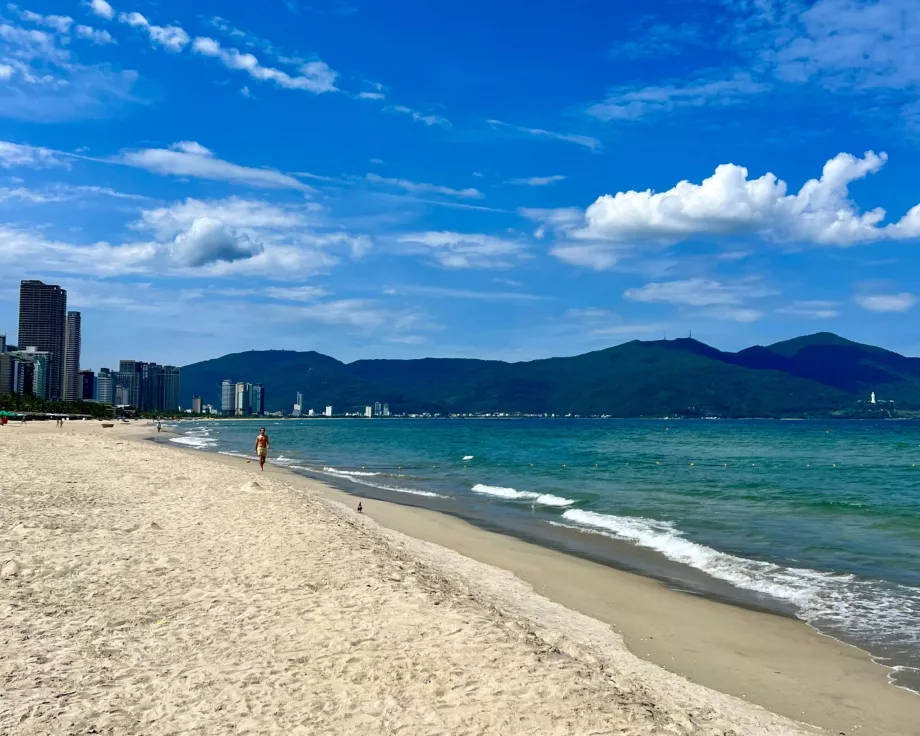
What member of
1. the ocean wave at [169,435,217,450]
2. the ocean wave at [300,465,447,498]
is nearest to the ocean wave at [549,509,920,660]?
the ocean wave at [300,465,447,498]

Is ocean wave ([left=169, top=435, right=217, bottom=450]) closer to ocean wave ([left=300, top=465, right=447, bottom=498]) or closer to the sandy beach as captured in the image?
ocean wave ([left=300, top=465, right=447, bottom=498])

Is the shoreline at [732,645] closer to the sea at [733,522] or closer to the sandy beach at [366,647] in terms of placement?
the sandy beach at [366,647]

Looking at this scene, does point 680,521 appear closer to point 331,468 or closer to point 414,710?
point 414,710

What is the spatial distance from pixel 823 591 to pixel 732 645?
4.25 metres

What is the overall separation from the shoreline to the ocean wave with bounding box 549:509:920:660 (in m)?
0.72

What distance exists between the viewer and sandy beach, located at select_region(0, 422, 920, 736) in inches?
218

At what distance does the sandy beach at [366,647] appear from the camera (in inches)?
218

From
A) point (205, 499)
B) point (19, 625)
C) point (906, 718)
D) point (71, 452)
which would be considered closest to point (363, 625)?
point (19, 625)

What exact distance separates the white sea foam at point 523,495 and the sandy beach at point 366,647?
442 inches

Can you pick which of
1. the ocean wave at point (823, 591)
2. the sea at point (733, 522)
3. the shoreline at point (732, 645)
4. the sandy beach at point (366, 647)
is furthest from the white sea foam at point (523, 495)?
the sandy beach at point (366, 647)

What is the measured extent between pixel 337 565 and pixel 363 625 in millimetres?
2913

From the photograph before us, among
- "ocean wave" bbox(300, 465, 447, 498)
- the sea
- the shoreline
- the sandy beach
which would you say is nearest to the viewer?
the sandy beach

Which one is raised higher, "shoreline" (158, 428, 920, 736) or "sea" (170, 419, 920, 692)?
"shoreline" (158, 428, 920, 736)

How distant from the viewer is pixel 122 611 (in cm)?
791
